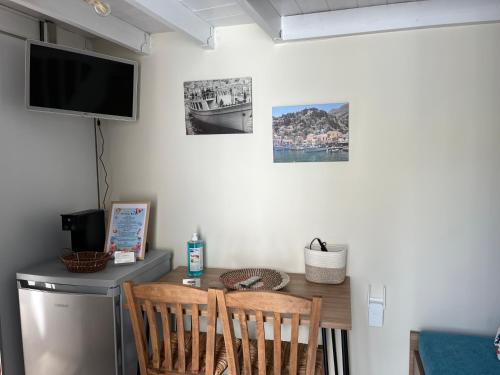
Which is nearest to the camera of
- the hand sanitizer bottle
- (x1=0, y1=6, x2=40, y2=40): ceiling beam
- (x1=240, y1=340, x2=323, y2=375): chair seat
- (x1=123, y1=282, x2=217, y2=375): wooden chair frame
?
(x1=123, y1=282, x2=217, y2=375): wooden chair frame

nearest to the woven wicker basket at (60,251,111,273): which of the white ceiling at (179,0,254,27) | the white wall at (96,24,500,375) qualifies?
the white wall at (96,24,500,375)

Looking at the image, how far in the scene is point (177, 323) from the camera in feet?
5.04

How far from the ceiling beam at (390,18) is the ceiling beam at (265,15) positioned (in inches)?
2.5

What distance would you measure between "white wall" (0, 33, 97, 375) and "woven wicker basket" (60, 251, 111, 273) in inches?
8.9

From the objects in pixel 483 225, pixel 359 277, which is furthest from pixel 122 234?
pixel 483 225

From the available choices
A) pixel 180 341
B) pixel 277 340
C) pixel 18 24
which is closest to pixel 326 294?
pixel 277 340

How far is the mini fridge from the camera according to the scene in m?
1.78

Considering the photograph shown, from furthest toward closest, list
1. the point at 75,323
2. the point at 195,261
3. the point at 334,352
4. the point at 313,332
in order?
the point at 195,261, the point at 334,352, the point at 75,323, the point at 313,332

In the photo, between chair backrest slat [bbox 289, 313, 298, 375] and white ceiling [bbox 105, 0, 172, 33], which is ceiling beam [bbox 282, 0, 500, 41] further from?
chair backrest slat [bbox 289, 313, 298, 375]

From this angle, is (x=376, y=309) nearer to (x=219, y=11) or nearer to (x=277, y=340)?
(x=277, y=340)

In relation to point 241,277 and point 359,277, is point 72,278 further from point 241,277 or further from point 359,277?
point 359,277

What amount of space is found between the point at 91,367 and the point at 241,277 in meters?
0.84

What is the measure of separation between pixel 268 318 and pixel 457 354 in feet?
2.96

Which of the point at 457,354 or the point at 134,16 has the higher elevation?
the point at 134,16
